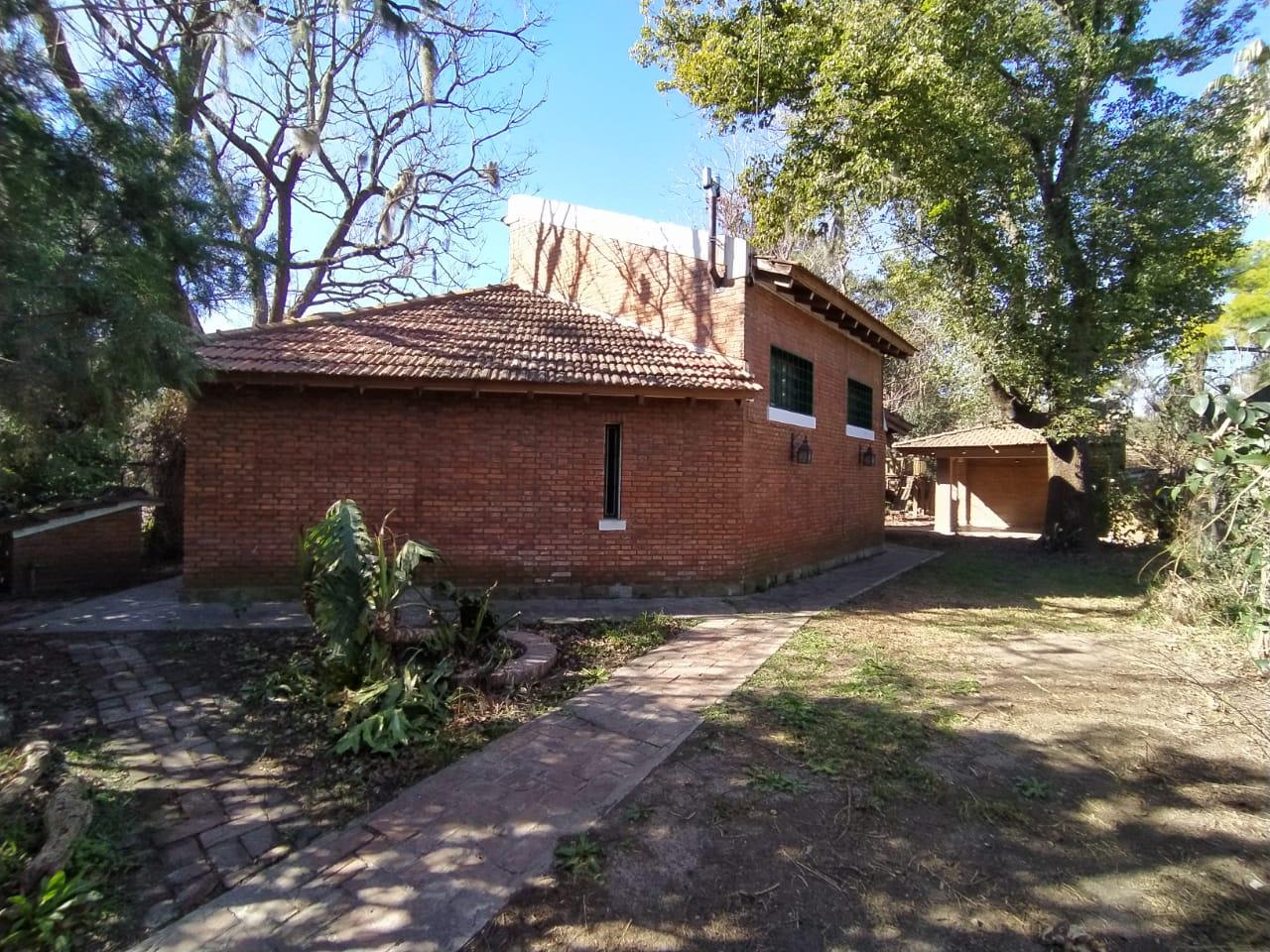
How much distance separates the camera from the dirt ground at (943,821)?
2.56 metres

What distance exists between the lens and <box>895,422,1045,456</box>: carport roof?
65.7 ft

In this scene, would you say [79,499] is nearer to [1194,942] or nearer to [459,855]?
[459,855]

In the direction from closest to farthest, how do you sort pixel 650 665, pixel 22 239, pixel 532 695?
pixel 22 239
pixel 532 695
pixel 650 665

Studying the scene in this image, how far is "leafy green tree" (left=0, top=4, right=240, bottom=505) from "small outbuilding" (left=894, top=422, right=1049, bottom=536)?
21053mm

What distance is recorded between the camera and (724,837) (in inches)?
123

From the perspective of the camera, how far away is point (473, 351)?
8594mm

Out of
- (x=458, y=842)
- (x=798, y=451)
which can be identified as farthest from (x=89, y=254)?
(x=798, y=451)

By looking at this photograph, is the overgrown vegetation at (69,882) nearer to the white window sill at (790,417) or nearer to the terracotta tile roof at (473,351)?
the terracotta tile roof at (473,351)

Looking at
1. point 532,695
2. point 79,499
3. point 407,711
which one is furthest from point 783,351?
point 79,499

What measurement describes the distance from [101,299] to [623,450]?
5799mm

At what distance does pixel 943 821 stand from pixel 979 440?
20.2 metres

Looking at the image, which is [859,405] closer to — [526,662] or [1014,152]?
[1014,152]

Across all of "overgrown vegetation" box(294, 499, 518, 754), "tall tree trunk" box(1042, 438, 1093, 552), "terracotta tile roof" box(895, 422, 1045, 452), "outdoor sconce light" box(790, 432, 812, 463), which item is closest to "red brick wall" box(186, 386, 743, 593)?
"outdoor sconce light" box(790, 432, 812, 463)

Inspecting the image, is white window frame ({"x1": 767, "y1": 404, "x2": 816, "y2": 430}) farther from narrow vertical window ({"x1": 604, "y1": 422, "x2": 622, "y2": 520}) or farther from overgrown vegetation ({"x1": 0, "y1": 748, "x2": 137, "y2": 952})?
overgrown vegetation ({"x1": 0, "y1": 748, "x2": 137, "y2": 952})
